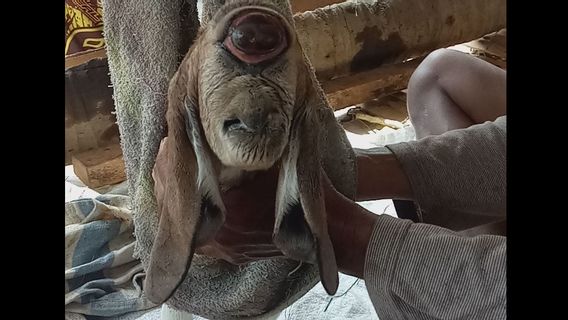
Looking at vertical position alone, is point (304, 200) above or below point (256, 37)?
below

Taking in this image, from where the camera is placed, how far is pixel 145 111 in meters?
0.59

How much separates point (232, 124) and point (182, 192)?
0.08 meters

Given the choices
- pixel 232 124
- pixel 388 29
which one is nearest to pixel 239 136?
pixel 232 124

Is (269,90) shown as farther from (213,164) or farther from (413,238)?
(413,238)

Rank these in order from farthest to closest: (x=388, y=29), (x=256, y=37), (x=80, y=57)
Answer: (x=80, y=57) < (x=388, y=29) < (x=256, y=37)

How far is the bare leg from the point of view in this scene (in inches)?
41.0

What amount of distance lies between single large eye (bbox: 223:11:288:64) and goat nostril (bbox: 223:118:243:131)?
4 cm

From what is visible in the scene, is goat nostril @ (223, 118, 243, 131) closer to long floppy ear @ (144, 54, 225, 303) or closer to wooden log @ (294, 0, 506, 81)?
long floppy ear @ (144, 54, 225, 303)

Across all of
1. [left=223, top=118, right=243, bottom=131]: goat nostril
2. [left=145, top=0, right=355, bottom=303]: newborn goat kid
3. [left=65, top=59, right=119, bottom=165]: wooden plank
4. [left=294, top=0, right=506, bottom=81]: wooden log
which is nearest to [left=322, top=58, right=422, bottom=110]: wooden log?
[left=294, top=0, right=506, bottom=81]: wooden log

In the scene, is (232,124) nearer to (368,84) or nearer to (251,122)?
(251,122)

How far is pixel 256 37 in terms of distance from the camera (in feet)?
1.43
